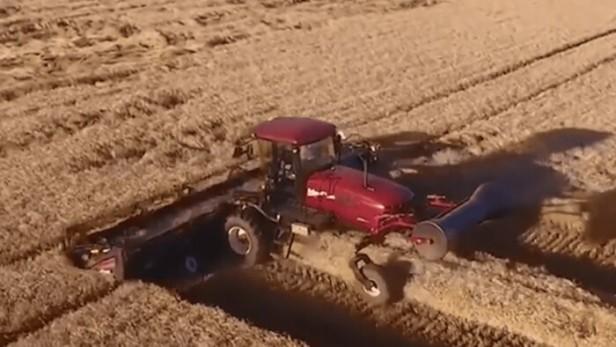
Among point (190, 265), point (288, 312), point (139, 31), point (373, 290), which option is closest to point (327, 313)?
point (288, 312)

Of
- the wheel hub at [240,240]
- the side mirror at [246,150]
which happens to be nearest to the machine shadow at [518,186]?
the side mirror at [246,150]

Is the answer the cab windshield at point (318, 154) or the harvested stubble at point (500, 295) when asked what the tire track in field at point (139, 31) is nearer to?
the cab windshield at point (318, 154)

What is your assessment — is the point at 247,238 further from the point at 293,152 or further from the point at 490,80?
the point at 490,80

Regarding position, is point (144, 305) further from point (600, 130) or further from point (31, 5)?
point (31, 5)

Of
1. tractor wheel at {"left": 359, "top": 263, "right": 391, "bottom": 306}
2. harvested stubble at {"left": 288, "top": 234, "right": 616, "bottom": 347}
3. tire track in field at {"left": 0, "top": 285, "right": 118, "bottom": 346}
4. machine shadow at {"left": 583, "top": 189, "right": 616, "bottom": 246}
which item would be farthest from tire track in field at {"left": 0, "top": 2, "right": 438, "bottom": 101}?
machine shadow at {"left": 583, "top": 189, "right": 616, "bottom": 246}

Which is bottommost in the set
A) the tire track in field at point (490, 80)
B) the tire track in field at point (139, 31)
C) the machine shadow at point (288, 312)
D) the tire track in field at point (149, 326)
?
the machine shadow at point (288, 312)

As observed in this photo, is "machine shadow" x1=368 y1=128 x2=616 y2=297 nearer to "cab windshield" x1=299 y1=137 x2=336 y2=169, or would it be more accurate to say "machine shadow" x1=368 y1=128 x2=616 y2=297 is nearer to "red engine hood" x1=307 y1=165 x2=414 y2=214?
"red engine hood" x1=307 y1=165 x2=414 y2=214
